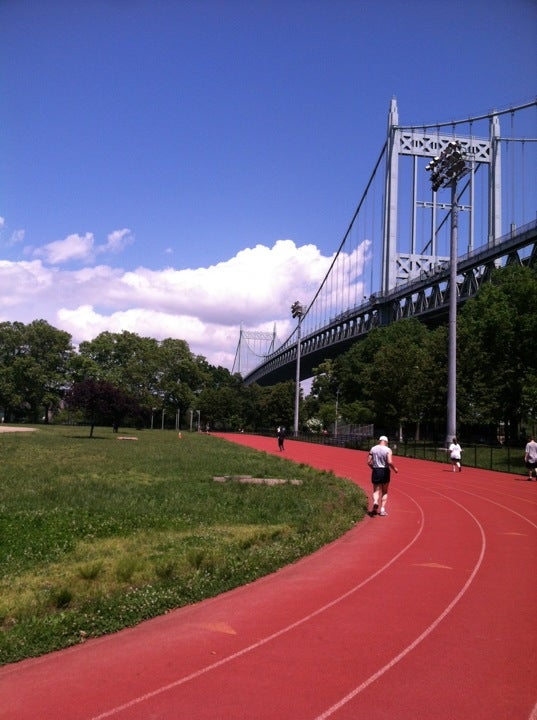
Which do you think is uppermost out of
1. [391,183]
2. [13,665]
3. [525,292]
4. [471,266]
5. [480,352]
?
[391,183]

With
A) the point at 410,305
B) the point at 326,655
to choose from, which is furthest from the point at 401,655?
the point at 410,305

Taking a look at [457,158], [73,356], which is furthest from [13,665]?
[73,356]

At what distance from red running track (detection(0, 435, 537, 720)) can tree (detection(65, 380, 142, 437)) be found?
5495 centimetres

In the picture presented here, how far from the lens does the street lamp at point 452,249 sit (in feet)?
118

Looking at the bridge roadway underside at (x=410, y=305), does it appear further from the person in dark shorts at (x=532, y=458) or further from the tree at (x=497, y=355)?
the person in dark shorts at (x=532, y=458)

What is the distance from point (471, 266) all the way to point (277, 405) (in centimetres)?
4518

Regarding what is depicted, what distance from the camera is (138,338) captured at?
12438 cm

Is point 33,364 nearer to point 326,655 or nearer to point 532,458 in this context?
point 532,458

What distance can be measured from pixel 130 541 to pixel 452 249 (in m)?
31.1

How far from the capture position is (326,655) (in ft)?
19.8

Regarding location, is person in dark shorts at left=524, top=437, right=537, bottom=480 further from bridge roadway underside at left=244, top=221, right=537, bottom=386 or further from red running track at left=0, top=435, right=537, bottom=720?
bridge roadway underside at left=244, top=221, right=537, bottom=386

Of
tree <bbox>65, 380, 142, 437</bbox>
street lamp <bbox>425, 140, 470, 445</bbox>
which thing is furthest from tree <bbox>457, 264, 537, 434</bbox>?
tree <bbox>65, 380, 142, 437</bbox>

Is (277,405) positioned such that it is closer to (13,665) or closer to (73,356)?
(73,356)

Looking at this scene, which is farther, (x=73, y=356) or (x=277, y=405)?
(x=73, y=356)
